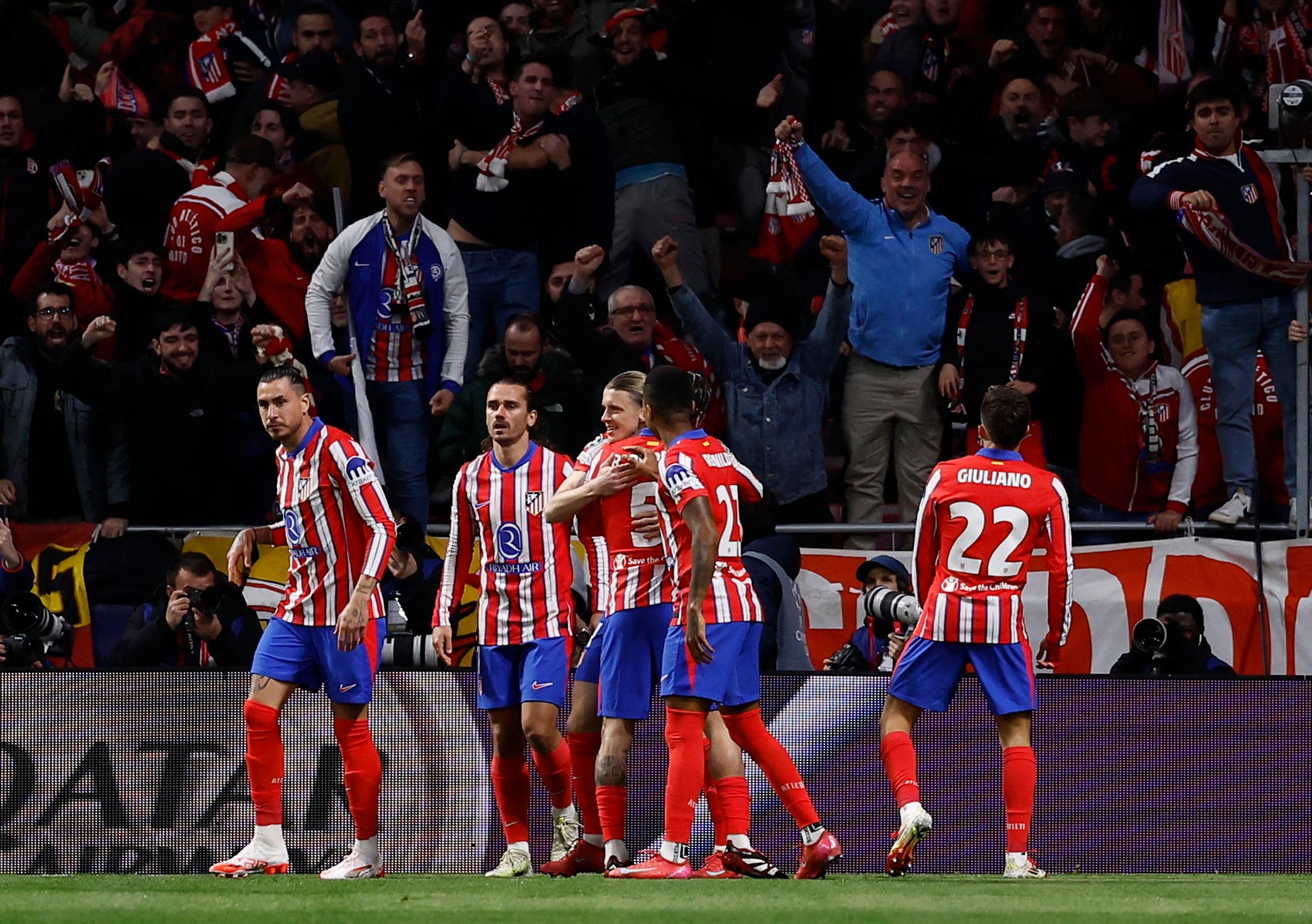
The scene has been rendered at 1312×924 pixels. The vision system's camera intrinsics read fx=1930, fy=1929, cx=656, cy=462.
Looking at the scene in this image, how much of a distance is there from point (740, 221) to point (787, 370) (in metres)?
2.08

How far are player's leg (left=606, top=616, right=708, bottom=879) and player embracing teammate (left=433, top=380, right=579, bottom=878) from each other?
2.78 ft

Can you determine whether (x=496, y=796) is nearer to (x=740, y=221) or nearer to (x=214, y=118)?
(x=740, y=221)

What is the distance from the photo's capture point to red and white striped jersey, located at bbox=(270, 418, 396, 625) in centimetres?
781

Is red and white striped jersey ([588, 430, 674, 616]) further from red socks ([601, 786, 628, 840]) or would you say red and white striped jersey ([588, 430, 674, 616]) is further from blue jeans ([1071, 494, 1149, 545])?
blue jeans ([1071, 494, 1149, 545])

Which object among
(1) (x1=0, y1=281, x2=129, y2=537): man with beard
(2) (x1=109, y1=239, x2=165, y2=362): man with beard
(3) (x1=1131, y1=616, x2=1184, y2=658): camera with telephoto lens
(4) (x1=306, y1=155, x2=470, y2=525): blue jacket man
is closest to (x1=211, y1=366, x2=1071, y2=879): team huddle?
(3) (x1=1131, y1=616, x2=1184, y2=658): camera with telephoto lens

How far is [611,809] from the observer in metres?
7.55

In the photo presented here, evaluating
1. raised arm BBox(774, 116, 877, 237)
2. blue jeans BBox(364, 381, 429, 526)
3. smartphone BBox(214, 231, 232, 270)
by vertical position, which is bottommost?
blue jeans BBox(364, 381, 429, 526)

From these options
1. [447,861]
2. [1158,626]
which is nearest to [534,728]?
[447,861]

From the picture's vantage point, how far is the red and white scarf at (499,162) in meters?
11.8

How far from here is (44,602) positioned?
10812mm

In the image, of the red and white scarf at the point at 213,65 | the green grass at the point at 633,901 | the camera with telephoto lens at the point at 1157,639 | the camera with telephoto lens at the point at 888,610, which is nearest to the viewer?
the green grass at the point at 633,901

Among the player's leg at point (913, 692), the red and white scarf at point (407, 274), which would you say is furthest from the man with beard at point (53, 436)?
the player's leg at point (913, 692)

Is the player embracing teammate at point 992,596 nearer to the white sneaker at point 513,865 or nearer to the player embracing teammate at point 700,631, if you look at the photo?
the player embracing teammate at point 700,631

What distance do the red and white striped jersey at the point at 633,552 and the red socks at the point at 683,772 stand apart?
58cm
